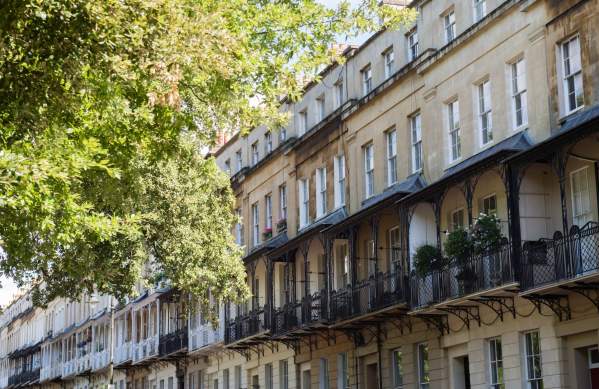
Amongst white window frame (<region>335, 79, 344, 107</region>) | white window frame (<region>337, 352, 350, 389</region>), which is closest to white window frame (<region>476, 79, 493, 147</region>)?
white window frame (<region>335, 79, 344, 107</region>)

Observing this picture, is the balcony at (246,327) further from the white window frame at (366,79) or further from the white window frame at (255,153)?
the white window frame at (366,79)

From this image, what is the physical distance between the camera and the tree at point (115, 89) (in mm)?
15758

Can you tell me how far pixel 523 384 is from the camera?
27.0 meters

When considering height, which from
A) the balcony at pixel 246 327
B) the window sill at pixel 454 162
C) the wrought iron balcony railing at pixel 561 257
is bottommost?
the wrought iron balcony railing at pixel 561 257

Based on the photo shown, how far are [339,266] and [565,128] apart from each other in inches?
629

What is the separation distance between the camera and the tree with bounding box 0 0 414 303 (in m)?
15.8

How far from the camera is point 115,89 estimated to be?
57.5 feet

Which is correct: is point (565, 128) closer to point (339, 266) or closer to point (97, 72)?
point (97, 72)

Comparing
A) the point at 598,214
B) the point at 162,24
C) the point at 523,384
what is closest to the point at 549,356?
the point at 523,384

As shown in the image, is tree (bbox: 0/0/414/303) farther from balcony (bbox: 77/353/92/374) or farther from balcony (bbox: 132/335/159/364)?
balcony (bbox: 77/353/92/374)

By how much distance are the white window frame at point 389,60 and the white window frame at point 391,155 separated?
1.97 metres

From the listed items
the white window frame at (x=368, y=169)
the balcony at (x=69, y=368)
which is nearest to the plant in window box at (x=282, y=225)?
the white window frame at (x=368, y=169)

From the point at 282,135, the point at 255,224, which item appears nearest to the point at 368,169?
the point at 282,135

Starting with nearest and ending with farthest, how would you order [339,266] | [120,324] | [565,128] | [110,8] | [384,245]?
[110,8], [565,128], [384,245], [339,266], [120,324]
